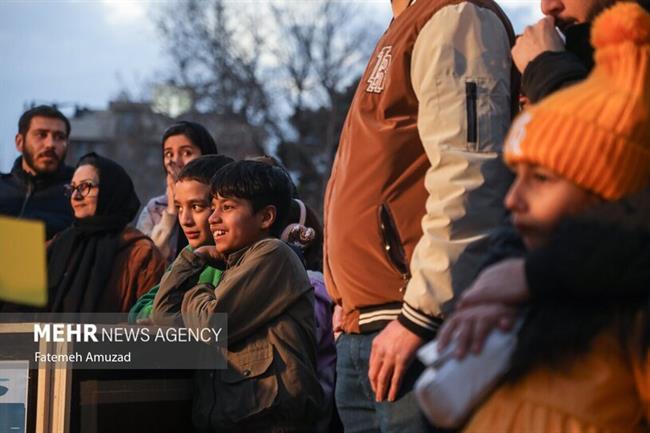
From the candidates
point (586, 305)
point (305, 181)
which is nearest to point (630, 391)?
point (586, 305)

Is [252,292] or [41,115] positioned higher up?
[41,115]

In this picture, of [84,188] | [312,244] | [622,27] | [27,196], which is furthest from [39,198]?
[622,27]

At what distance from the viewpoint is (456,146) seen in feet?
9.51

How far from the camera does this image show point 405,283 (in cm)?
304

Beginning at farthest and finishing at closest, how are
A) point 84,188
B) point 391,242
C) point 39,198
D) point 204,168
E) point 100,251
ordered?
point 39,198 < point 84,188 < point 100,251 < point 204,168 < point 391,242

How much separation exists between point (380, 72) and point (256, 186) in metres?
1.62

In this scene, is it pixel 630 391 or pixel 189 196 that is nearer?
pixel 630 391

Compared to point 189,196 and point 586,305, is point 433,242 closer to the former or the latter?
point 586,305

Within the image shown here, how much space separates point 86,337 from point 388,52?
195 centimetres

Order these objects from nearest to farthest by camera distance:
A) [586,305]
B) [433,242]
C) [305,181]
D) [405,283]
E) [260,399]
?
1. [586,305]
2. [433,242]
3. [405,283]
4. [260,399]
5. [305,181]

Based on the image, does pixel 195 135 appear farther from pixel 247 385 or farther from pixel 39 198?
pixel 247 385

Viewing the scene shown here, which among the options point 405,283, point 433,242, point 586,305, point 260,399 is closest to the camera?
point 586,305

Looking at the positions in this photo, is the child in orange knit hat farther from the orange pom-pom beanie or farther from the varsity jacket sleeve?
the varsity jacket sleeve

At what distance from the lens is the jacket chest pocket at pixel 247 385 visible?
431 centimetres
